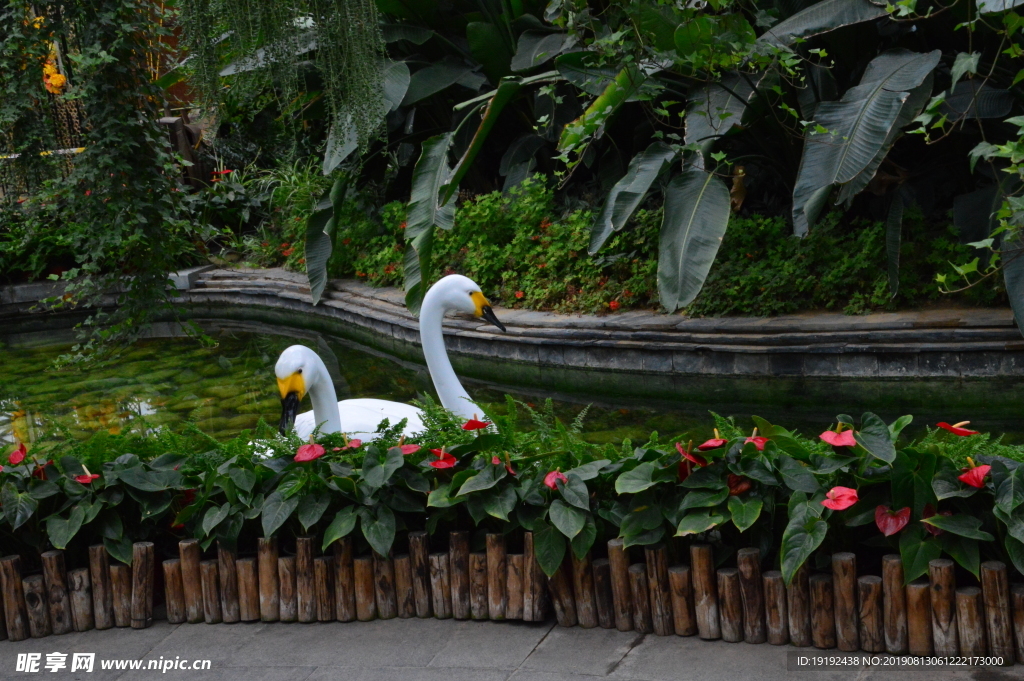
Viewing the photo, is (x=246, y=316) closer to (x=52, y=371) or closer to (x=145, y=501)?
(x=52, y=371)

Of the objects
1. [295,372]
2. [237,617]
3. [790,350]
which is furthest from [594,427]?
[237,617]

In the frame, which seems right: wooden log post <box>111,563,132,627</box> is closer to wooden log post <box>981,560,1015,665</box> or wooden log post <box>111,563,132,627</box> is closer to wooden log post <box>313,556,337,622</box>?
wooden log post <box>313,556,337,622</box>

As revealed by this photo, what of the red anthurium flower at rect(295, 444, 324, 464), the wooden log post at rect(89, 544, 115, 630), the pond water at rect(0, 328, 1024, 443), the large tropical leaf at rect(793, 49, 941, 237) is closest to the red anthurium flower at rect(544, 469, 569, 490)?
the red anthurium flower at rect(295, 444, 324, 464)

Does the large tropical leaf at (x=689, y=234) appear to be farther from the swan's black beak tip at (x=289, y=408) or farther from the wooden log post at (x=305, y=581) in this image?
the wooden log post at (x=305, y=581)

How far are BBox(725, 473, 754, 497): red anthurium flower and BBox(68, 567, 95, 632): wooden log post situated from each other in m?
1.99

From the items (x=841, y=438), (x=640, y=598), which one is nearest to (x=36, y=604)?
(x=640, y=598)

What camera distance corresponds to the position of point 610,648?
268 cm

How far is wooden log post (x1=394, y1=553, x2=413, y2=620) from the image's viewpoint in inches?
116

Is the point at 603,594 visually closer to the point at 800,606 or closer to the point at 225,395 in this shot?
the point at 800,606

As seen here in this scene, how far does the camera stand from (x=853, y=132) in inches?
219

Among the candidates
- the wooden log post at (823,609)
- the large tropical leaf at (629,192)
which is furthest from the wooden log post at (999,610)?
the large tropical leaf at (629,192)

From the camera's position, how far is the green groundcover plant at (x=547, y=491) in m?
2.49

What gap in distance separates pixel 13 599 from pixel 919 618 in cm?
264

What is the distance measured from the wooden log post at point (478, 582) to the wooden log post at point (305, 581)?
493 millimetres
